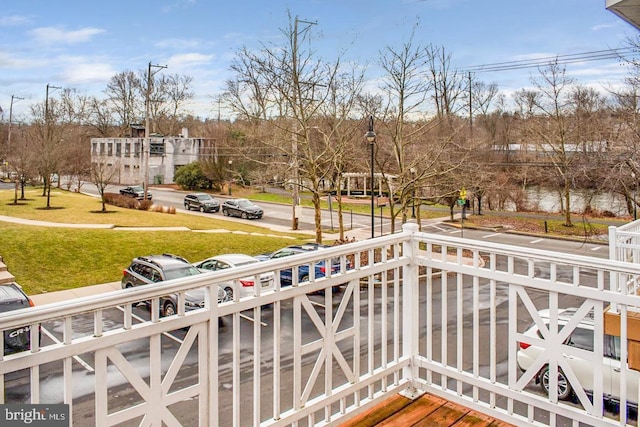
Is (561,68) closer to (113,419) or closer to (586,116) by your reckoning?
(586,116)

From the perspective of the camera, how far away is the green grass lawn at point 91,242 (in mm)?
10297

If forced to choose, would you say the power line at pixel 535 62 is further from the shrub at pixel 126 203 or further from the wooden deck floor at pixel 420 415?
the wooden deck floor at pixel 420 415

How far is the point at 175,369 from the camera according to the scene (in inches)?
60.7

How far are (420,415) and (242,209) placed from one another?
20.0m

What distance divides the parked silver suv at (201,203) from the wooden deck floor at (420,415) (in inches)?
851

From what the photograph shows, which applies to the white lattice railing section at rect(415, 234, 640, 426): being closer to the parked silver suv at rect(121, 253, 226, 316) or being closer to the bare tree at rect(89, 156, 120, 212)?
the parked silver suv at rect(121, 253, 226, 316)

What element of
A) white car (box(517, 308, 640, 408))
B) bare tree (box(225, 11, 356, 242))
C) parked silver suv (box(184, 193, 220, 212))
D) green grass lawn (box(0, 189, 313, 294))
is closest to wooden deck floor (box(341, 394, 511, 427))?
white car (box(517, 308, 640, 408))

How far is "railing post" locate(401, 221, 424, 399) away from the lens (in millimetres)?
2582

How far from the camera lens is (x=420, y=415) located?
7.66ft

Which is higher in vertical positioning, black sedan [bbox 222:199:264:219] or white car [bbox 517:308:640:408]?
black sedan [bbox 222:199:264:219]

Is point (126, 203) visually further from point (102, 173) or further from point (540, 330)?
point (540, 330)

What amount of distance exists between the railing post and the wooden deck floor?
0.38 feet

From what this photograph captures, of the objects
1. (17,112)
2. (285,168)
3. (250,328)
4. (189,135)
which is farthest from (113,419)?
(189,135)

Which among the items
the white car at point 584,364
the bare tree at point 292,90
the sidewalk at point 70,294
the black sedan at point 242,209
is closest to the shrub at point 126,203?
the black sedan at point 242,209
